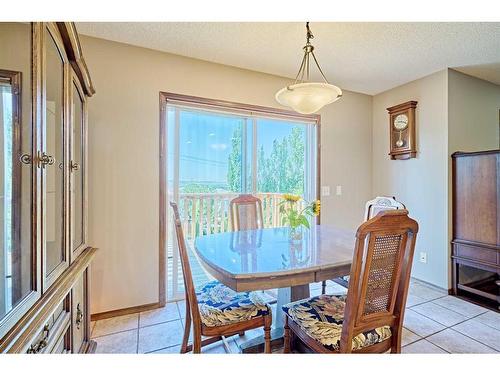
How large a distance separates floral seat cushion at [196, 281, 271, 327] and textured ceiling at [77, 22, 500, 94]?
201cm

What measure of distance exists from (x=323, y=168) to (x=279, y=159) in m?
0.63

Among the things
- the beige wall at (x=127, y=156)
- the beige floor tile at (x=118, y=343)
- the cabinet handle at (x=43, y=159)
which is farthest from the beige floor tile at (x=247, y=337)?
the cabinet handle at (x=43, y=159)

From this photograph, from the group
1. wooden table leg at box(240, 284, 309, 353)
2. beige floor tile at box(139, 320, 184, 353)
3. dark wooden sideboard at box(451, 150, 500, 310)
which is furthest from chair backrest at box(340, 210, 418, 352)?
dark wooden sideboard at box(451, 150, 500, 310)

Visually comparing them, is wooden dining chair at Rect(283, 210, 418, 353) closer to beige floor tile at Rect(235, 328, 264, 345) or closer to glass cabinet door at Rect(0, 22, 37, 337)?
beige floor tile at Rect(235, 328, 264, 345)

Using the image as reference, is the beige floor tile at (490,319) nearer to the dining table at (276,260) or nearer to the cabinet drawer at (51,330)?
the dining table at (276,260)

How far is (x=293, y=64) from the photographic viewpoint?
2781 millimetres

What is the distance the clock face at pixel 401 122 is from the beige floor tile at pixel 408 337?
91.9 inches

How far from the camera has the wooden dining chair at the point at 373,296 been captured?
1.12 meters

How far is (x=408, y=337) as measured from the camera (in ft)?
6.57

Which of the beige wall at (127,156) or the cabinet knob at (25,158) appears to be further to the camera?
the beige wall at (127,156)

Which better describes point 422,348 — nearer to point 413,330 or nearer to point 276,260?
point 413,330

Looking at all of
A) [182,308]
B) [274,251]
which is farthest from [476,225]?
[182,308]
